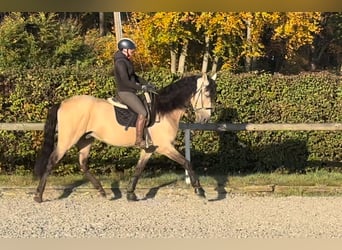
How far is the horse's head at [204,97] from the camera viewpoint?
709cm

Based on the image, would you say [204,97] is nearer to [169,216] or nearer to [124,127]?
[124,127]

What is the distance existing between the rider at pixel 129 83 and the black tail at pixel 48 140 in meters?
0.98

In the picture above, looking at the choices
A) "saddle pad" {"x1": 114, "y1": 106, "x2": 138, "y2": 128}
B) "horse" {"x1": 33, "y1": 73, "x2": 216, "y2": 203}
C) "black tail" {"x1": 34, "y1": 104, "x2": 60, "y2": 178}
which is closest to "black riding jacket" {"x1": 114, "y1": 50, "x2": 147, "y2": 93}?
"saddle pad" {"x1": 114, "y1": 106, "x2": 138, "y2": 128}

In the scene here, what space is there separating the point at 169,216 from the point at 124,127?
1.41 metres

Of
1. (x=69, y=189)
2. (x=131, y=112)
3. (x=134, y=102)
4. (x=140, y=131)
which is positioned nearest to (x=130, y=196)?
(x=140, y=131)

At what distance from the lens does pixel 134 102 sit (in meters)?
6.81

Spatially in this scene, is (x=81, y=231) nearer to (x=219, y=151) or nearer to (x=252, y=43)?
(x=219, y=151)

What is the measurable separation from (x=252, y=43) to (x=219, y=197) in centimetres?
1126

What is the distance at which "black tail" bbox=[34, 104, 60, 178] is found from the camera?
711 cm

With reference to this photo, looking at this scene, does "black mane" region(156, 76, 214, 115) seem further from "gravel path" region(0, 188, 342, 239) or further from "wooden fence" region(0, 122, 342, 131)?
"gravel path" region(0, 188, 342, 239)

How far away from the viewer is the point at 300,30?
53.8 ft

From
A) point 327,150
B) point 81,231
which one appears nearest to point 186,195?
point 81,231

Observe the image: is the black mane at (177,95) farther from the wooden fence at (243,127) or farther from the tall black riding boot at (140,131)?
the wooden fence at (243,127)

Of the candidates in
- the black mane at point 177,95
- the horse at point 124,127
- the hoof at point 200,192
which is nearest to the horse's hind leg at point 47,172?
the horse at point 124,127
